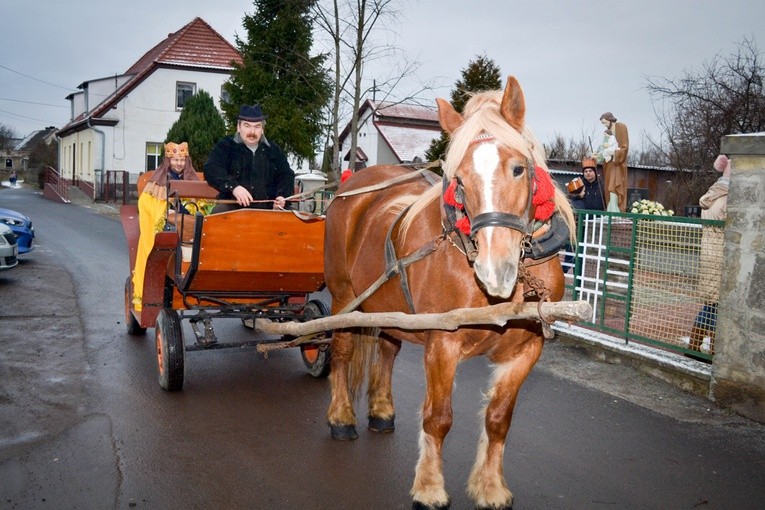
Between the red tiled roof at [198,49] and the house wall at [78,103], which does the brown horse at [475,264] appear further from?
the house wall at [78,103]

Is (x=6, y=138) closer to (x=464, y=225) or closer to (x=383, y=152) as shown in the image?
(x=383, y=152)

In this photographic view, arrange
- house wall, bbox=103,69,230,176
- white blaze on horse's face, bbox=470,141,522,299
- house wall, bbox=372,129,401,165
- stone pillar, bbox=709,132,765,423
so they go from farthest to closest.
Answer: house wall, bbox=372,129,401,165
house wall, bbox=103,69,230,176
stone pillar, bbox=709,132,765,423
white blaze on horse's face, bbox=470,141,522,299

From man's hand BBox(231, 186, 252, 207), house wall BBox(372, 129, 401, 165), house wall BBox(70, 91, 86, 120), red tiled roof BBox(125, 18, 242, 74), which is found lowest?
man's hand BBox(231, 186, 252, 207)

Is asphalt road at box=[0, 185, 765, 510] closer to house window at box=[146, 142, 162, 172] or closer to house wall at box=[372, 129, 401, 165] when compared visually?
house window at box=[146, 142, 162, 172]

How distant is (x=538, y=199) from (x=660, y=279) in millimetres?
3534

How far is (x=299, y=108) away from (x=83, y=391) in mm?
21413

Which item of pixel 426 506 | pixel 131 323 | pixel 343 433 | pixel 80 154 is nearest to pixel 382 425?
pixel 343 433

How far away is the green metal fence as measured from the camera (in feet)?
19.4

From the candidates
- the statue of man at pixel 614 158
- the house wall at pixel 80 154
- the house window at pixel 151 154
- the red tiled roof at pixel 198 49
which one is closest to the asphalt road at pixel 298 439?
the statue of man at pixel 614 158

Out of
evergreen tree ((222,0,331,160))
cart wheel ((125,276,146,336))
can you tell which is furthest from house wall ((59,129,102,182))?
cart wheel ((125,276,146,336))

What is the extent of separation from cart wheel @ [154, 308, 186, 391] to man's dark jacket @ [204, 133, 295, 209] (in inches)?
45.2

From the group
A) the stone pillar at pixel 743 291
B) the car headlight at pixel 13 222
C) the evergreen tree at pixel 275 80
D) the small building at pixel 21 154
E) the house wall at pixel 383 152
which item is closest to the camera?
the stone pillar at pixel 743 291

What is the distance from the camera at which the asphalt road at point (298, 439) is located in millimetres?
3885

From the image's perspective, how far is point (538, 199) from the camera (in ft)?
11.1
